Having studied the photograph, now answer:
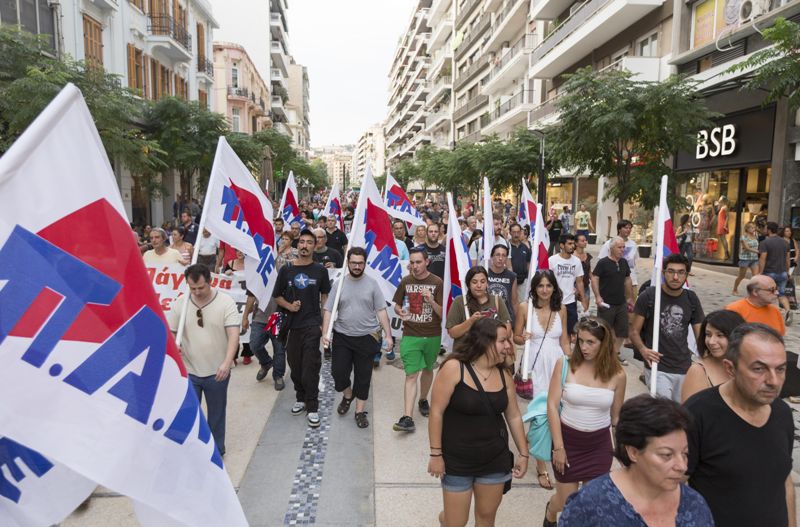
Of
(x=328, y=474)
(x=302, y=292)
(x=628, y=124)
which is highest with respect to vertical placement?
(x=628, y=124)

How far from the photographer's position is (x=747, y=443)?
2.54 meters

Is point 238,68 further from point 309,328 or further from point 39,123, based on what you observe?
point 39,123

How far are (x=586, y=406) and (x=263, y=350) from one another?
15.1 ft

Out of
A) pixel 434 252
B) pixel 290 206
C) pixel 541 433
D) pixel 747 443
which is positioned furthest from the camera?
pixel 290 206

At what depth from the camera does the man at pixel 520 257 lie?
9422mm

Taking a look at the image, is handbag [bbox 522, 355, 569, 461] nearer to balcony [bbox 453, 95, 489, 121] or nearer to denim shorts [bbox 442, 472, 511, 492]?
denim shorts [bbox 442, 472, 511, 492]

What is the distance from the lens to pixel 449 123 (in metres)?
60.2

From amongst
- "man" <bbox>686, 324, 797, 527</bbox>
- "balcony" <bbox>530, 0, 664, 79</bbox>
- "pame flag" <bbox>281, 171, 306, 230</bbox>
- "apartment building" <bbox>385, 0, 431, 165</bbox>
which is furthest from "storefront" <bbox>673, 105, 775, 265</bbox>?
"apartment building" <bbox>385, 0, 431, 165</bbox>

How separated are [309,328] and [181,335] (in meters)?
1.56

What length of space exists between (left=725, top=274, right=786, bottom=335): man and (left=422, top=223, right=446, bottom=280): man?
162 inches

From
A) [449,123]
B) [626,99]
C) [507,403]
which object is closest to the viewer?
[507,403]

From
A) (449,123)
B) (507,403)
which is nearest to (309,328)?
(507,403)

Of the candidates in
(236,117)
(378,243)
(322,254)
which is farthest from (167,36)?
(236,117)

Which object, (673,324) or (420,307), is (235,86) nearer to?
(420,307)
